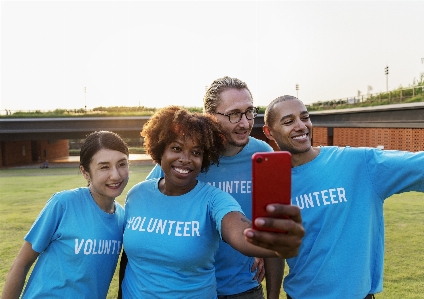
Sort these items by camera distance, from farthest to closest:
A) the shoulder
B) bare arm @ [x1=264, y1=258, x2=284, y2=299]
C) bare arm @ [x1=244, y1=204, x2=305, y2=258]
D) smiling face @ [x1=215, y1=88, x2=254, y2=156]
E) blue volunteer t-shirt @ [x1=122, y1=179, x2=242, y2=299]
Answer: smiling face @ [x1=215, y1=88, x2=254, y2=156] → bare arm @ [x1=264, y1=258, x2=284, y2=299] → the shoulder → blue volunteer t-shirt @ [x1=122, y1=179, x2=242, y2=299] → bare arm @ [x1=244, y1=204, x2=305, y2=258]

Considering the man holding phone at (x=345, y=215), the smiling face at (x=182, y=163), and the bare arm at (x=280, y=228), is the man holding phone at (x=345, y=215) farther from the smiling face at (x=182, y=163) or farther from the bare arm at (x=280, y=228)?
the bare arm at (x=280, y=228)

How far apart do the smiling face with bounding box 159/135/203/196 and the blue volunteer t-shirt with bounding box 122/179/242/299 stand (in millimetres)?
64

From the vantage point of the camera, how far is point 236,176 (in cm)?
275

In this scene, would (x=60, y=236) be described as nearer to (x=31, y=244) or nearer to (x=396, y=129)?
(x=31, y=244)

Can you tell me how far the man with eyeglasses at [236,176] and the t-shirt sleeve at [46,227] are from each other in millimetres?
677

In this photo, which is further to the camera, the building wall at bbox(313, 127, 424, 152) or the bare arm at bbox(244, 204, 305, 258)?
the building wall at bbox(313, 127, 424, 152)

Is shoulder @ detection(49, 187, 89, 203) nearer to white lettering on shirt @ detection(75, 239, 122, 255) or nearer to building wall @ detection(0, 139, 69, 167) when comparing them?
white lettering on shirt @ detection(75, 239, 122, 255)

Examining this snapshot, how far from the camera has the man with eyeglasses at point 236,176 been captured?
2.61m

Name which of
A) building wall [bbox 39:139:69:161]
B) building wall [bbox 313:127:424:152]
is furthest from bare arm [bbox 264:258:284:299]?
building wall [bbox 39:139:69:161]

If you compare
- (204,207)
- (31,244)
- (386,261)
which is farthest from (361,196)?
(386,261)

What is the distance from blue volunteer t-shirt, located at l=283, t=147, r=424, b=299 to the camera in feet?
7.47

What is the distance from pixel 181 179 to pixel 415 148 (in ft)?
64.1

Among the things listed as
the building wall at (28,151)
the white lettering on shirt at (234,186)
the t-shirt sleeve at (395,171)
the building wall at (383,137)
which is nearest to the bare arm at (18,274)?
the white lettering on shirt at (234,186)

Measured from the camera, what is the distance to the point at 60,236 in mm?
2447
